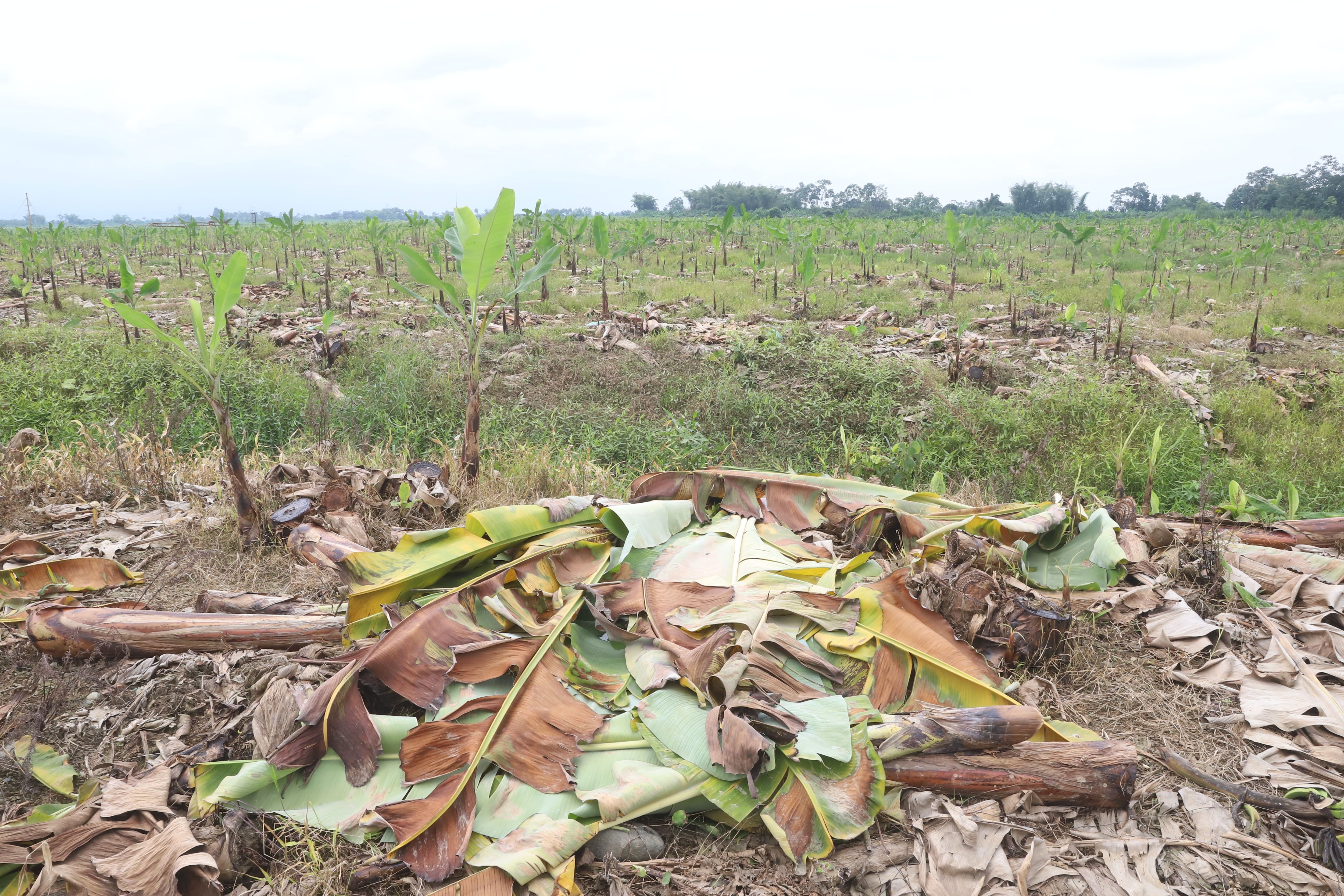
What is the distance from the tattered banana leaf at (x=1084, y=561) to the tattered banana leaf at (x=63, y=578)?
329 cm

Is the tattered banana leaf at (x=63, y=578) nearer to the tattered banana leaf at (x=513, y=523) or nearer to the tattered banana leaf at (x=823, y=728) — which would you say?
the tattered banana leaf at (x=513, y=523)

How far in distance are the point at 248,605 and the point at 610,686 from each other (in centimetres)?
129

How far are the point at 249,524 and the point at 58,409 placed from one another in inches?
154

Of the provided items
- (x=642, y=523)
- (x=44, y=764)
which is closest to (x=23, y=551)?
(x=44, y=764)

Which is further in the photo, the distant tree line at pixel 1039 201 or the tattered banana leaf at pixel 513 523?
the distant tree line at pixel 1039 201

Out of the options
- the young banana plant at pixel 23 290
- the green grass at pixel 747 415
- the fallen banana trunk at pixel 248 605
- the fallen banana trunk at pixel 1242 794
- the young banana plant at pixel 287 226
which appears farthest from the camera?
the young banana plant at pixel 287 226

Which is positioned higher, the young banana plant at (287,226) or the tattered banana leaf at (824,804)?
the young banana plant at (287,226)

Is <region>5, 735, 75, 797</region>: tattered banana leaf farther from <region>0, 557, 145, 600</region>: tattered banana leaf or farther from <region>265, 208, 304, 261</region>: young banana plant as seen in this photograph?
<region>265, 208, 304, 261</region>: young banana plant

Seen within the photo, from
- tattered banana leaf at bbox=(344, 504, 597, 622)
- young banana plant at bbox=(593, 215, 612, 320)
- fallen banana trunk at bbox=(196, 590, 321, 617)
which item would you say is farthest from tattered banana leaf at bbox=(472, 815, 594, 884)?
young banana plant at bbox=(593, 215, 612, 320)

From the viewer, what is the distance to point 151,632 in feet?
7.11

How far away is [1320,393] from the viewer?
20.3 ft

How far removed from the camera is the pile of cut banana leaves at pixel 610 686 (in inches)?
61.9

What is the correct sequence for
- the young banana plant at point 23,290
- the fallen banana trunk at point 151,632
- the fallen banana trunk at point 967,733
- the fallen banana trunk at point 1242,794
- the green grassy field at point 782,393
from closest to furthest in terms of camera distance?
the fallen banana trunk at point 1242,794, the fallen banana trunk at point 967,733, the fallen banana trunk at point 151,632, the green grassy field at point 782,393, the young banana plant at point 23,290

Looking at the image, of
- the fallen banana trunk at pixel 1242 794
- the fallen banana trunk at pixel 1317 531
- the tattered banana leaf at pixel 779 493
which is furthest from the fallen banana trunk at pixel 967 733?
the fallen banana trunk at pixel 1317 531
